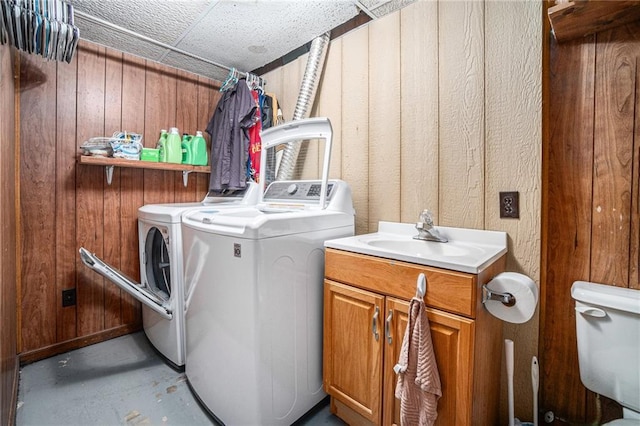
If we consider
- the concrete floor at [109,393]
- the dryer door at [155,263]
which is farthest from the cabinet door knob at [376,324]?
the dryer door at [155,263]

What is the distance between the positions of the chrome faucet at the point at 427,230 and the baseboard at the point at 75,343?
2.25 meters

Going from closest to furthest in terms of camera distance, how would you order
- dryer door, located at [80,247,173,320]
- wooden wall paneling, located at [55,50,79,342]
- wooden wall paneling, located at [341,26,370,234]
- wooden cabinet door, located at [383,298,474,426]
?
wooden cabinet door, located at [383,298,474,426], dryer door, located at [80,247,173,320], wooden wall paneling, located at [341,26,370,234], wooden wall paneling, located at [55,50,79,342]

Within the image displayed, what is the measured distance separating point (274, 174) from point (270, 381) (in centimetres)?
149

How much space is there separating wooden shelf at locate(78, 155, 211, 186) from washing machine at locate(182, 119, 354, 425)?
0.87 meters

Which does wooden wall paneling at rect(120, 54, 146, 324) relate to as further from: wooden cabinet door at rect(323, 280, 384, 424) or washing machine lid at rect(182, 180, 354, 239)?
wooden cabinet door at rect(323, 280, 384, 424)

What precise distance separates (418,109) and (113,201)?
2209 millimetres

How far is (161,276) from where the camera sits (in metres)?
2.06

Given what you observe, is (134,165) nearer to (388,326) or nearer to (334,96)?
(334,96)

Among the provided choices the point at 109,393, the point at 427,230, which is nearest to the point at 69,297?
the point at 109,393

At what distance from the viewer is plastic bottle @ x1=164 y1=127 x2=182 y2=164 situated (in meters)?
2.29

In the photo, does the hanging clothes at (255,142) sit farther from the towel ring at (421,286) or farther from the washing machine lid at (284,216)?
the towel ring at (421,286)

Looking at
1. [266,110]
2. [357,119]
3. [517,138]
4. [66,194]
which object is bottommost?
[66,194]

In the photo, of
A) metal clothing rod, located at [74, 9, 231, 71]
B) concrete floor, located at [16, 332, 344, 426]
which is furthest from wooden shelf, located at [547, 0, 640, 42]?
metal clothing rod, located at [74, 9, 231, 71]

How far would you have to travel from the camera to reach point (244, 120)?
2309mm
